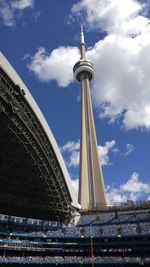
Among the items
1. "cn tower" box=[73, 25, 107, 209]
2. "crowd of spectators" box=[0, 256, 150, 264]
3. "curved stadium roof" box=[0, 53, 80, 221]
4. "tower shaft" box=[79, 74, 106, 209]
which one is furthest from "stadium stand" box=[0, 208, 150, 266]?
"tower shaft" box=[79, 74, 106, 209]

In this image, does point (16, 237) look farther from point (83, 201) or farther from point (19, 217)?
point (83, 201)

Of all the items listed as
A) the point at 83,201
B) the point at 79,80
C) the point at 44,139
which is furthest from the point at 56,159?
the point at 79,80

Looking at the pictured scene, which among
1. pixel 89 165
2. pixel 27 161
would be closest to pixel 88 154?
pixel 89 165

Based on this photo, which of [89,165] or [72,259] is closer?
[72,259]

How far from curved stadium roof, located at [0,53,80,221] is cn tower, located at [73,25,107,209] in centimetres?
2420

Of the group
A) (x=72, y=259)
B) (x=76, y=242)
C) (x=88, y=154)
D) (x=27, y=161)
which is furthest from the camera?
(x=88, y=154)

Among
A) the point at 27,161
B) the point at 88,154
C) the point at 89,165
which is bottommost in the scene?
the point at 27,161

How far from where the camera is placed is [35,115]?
163ft

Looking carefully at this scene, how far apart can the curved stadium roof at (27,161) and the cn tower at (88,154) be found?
2420cm

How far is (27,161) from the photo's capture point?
178 feet

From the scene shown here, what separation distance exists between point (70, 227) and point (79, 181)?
32.0 meters

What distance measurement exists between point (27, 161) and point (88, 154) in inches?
2144

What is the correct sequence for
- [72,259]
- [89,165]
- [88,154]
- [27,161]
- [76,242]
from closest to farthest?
[27,161]
[72,259]
[76,242]
[89,165]
[88,154]

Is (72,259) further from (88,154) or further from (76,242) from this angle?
→ (88,154)
